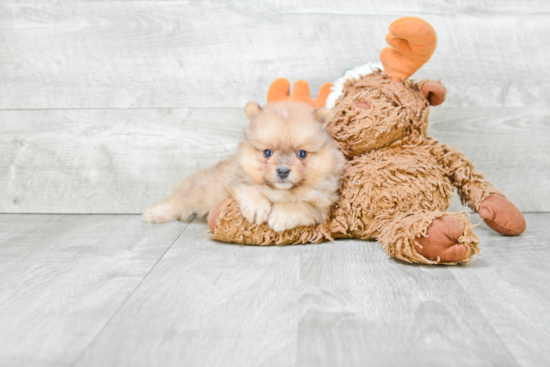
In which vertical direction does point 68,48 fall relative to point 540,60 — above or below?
above

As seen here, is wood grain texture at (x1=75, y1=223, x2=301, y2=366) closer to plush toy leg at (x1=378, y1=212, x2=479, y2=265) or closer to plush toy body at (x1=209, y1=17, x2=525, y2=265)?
plush toy body at (x1=209, y1=17, x2=525, y2=265)

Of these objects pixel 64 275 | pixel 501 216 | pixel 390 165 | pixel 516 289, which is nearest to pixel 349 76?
pixel 390 165

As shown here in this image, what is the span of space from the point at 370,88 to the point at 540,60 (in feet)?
3.07

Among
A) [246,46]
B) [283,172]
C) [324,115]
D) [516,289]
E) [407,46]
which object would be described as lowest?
[516,289]

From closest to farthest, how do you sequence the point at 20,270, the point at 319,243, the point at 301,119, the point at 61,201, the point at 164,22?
1. the point at 20,270
2. the point at 301,119
3. the point at 319,243
4. the point at 164,22
5. the point at 61,201

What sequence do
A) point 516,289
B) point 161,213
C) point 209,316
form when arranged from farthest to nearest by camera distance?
point 161,213
point 516,289
point 209,316

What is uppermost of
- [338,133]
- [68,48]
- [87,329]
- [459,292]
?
[68,48]

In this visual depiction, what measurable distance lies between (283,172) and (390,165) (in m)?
0.37

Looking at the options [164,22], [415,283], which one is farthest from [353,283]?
[164,22]

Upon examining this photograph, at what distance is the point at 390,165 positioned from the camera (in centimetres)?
144

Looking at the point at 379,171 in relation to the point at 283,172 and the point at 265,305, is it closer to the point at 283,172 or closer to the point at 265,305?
the point at 283,172

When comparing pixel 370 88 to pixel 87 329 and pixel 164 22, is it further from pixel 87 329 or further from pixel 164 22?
pixel 87 329

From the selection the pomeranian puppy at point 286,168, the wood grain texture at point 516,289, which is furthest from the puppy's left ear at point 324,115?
the wood grain texture at point 516,289

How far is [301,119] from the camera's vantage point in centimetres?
140
